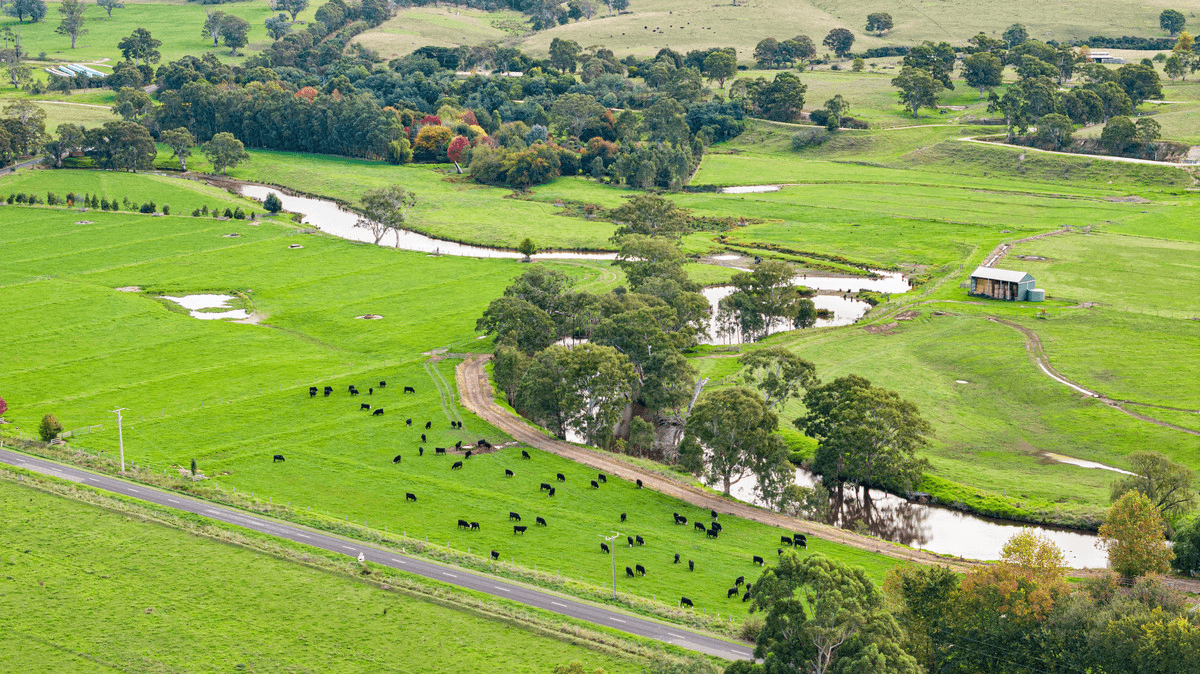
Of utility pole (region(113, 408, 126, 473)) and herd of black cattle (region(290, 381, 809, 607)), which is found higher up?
utility pole (region(113, 408, 126, 473))

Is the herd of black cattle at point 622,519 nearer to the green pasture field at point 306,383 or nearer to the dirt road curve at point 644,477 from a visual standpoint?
the green pasture field at point 306,383

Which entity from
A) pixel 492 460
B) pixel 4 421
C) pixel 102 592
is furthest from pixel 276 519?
pixel 4 421

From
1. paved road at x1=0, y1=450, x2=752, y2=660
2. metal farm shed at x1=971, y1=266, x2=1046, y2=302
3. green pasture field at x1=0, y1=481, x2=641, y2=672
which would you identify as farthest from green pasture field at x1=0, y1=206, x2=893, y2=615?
metal farm shed at x1=971, y1=266, x2=1046, y2=302

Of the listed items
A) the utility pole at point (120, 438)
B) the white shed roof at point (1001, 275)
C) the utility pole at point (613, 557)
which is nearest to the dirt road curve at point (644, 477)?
the utility pole at point (613, 557)

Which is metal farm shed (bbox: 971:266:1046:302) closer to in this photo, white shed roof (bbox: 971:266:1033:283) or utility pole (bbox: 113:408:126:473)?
white shed roof (bbox: 971:266:1033:283)

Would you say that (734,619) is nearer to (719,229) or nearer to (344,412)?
(344,412)

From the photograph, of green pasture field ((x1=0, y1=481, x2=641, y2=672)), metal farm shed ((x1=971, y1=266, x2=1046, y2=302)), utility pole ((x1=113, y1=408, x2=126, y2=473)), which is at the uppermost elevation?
metal farm shed ((x1=971, y1=266, x2=1046, y2=302))

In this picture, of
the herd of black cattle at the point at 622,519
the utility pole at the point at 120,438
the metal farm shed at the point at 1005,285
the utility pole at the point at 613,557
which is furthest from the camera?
the metal farm shed at the point at 1005,285
